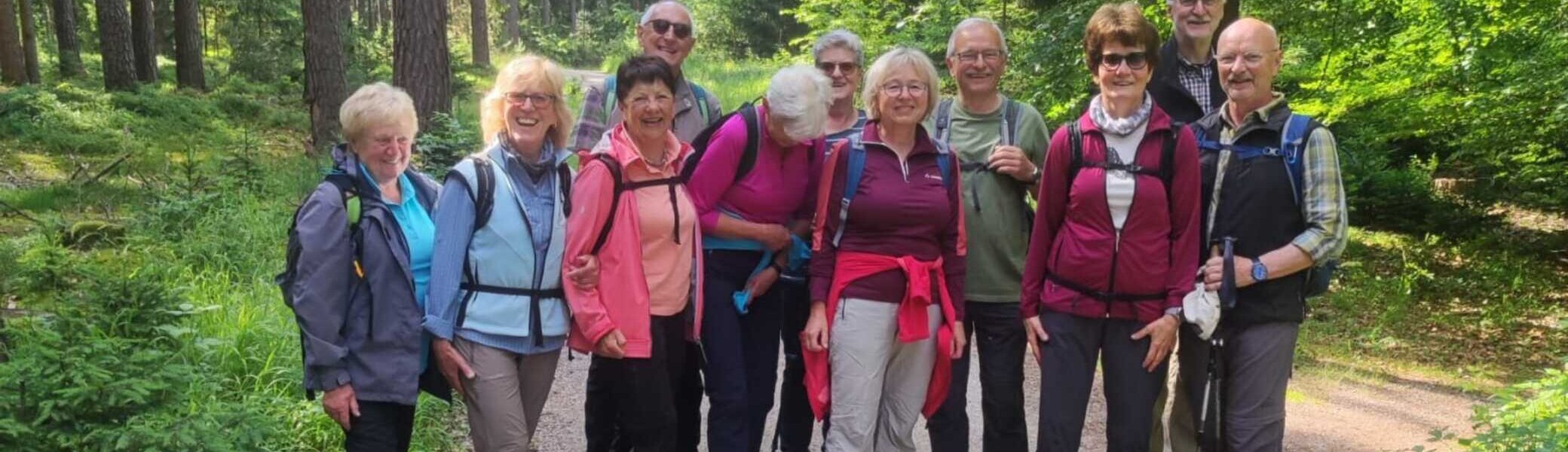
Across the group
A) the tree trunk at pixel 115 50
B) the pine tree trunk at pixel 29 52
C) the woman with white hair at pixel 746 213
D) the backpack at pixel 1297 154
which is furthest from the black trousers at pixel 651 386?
the pine tree trunk at pixel 29 52

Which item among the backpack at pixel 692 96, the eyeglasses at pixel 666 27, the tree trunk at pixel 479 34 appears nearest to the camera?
the backpack at pixel 692 96

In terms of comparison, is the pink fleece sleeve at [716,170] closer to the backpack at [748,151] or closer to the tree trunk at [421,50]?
the backpack at [748,151]

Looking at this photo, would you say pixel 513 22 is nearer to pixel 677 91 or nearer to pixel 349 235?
pixel 677 91

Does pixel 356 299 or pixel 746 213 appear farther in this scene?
pixel 746 213

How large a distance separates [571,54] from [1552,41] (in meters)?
39.8

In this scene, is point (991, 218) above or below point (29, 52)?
below

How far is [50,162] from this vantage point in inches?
453

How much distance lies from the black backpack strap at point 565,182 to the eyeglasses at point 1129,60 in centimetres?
187

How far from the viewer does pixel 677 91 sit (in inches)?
184

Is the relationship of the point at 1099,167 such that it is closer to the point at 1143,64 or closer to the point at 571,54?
the point at 1143,64

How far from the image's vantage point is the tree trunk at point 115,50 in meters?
16.9

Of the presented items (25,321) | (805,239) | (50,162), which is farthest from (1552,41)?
(50,162)

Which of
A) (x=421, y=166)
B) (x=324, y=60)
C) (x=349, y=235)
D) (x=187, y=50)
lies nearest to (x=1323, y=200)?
(x=349, y=235)

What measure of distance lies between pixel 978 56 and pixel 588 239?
1.64 m
